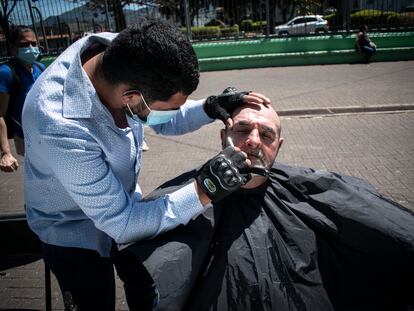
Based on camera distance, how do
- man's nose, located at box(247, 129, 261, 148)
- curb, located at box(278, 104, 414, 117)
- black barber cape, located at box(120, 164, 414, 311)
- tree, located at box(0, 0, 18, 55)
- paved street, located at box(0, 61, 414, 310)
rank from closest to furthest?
1. black barber cape, located at box(120, 164, 414, 311)
2. man's nose, located at box(247, 129, 261, 148)
3. paved street, located at box(0, 61, 414, 310)
4. curb, located at box(278, 104, 414, 117)
5. tree, located at box(0, 0, 18, 55)

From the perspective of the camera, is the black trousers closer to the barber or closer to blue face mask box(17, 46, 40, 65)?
the barber

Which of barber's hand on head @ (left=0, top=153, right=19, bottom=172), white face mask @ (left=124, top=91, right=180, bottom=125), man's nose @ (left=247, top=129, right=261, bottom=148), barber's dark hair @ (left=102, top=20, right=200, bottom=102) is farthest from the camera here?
barber's hand on head @ (left=0, top=153, right=19, bottom=172)

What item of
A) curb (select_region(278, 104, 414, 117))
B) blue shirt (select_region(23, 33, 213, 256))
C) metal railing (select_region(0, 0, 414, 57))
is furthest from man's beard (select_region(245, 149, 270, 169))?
metal railing (select_region(0, 0, 414, 57))

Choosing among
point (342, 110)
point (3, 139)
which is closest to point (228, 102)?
point (3, 139)

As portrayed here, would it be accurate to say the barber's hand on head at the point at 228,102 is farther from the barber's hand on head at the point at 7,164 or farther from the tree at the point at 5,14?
the tree at the point at 5,14

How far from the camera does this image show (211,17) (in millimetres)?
12234

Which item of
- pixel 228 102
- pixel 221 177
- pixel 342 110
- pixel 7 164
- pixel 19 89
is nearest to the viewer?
pixel 221 177

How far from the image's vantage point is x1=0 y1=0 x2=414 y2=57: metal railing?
11688 mm

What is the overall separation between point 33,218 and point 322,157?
4160 mm

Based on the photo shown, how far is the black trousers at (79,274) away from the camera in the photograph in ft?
5.91

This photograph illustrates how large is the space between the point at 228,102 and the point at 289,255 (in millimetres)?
1007

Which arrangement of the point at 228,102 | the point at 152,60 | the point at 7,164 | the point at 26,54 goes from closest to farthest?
the point at 152,60, the point at 228,102, the point at 7,164, the point at 26,54

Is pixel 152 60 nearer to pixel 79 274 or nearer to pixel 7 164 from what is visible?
pixel 79 274

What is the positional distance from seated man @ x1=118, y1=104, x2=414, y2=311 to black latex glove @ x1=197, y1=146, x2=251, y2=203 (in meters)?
0.18
